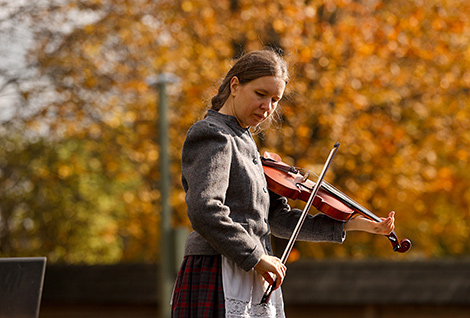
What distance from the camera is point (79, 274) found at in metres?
12.6

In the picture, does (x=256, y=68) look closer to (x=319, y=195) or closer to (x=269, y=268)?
(x=319, y=195)

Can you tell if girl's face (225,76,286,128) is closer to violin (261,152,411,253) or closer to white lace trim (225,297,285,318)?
violin (261,152,411,253)

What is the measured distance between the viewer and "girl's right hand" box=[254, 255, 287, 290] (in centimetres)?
263

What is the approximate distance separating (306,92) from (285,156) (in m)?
0.96

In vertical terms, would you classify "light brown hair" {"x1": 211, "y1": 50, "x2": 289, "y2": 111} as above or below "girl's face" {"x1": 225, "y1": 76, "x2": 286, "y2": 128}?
above

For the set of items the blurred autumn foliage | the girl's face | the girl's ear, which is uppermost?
the blurred autumn foliage

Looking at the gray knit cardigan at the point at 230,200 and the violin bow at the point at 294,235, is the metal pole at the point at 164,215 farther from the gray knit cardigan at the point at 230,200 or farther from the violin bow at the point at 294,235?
the violin bow at the point at 294,235

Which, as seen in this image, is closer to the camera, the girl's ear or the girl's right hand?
the girl's right hand

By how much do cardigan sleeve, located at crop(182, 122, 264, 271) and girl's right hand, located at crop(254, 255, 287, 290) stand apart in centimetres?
3

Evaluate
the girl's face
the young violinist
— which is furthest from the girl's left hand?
the girl's face

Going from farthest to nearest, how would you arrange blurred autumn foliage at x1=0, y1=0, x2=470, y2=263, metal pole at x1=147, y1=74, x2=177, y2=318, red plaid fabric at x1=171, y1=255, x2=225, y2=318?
blurred autumn foliage at x1=0, y1=0, x2=470, y2=263 < metal pole at x1=147, y1=74, x2=177, y2=318 < red plaid fabric at x1=171, y1=255, x2=225, y2=318

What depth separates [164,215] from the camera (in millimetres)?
9844

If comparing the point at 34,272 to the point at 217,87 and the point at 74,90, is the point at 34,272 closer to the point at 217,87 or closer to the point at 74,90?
the point at 217,87

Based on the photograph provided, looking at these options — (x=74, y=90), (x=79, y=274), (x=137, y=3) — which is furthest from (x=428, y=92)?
(x=79, y=274)
